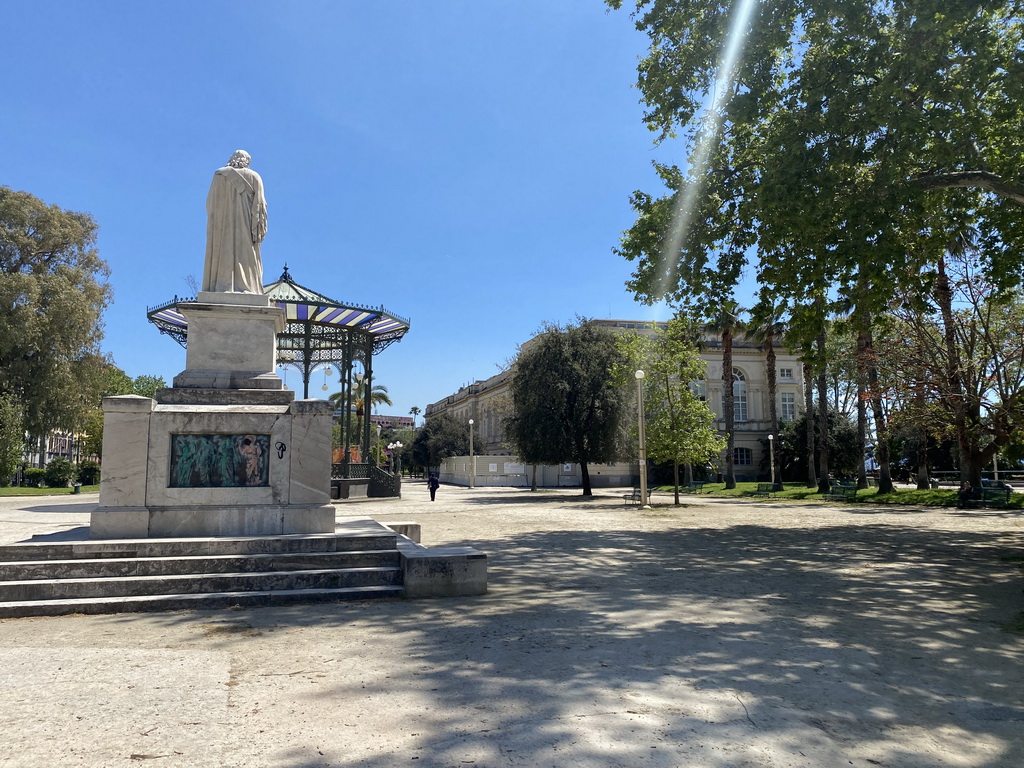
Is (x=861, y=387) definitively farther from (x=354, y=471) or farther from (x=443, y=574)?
(x=443, y=574)

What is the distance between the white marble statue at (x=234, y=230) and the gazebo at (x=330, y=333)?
13163 millimetres

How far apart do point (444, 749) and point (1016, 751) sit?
2.99 meters

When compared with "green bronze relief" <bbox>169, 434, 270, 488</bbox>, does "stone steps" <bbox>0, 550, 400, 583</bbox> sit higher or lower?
lower

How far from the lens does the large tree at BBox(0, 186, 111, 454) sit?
33438 millimetres

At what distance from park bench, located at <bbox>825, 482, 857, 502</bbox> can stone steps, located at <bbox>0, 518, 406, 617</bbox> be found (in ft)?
87.7

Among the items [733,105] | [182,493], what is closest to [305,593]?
[182,493]

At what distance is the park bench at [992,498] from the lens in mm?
23672

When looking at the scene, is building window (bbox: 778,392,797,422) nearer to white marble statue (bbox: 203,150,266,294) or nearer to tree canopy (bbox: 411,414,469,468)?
tree canopy (bbox: 411,414,469,468)

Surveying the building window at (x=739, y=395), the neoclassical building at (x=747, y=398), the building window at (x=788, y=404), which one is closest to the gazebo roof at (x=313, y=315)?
the neoclassical building at (x=747, y=398)

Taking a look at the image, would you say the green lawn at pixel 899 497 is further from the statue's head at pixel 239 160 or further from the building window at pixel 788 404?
the building window at pixel 788 404

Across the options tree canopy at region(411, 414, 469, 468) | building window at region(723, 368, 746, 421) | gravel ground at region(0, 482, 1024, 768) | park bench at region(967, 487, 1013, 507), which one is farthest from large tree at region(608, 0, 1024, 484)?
tree canopy at region(411, 414, 469, 468)

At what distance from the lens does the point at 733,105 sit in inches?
432

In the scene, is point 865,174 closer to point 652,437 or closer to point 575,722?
point 575,722

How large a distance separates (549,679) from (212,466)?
5.56m
